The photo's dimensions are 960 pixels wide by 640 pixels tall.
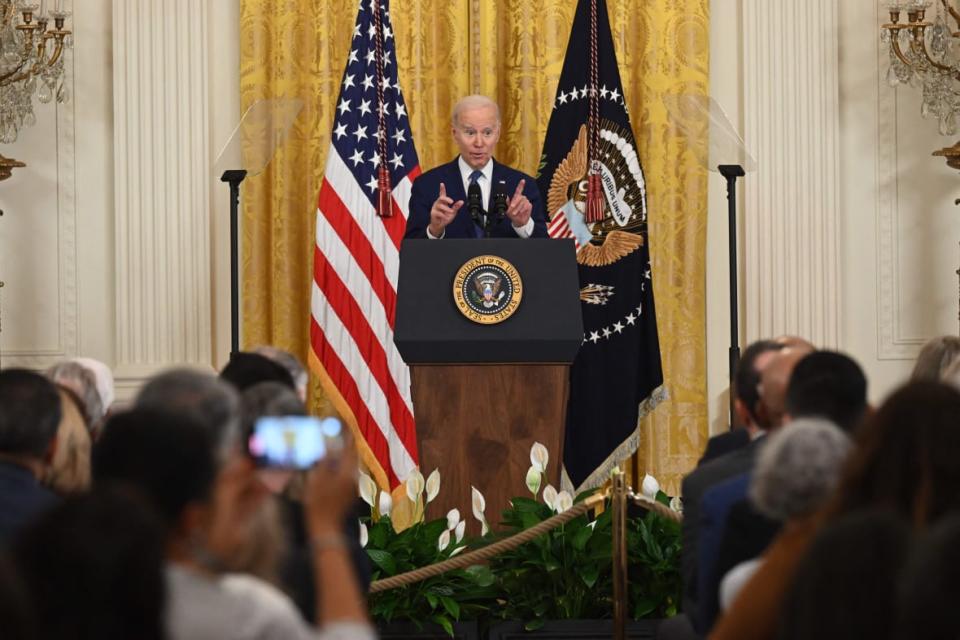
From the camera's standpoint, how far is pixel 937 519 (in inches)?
99.0

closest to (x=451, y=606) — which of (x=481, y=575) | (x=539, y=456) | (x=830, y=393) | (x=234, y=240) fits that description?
(x=481, y=575)

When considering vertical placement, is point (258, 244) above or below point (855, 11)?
below

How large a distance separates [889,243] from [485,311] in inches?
152

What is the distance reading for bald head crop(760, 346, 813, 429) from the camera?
13.0 ft

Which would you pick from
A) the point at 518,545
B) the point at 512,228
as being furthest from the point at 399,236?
the point at 518,545

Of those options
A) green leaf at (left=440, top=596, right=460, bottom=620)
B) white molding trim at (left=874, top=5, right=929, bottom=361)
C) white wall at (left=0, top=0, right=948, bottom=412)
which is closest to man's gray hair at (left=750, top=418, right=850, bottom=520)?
green leaf at (left=440, top=596, right=460, bottom=620)

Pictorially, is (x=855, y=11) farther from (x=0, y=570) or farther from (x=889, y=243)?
(x=0, y=570)

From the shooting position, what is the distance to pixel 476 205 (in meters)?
6.66

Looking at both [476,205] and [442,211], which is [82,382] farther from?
[476,205]

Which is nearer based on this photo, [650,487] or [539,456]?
[539,456]

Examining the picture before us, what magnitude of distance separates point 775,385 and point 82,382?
1837 millimetres

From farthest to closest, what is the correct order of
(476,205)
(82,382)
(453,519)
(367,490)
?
(476,205) → (367,490) → (453,519) → (82,382)

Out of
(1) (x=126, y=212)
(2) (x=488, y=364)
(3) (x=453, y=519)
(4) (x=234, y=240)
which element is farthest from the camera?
(1) (x=126, y=212)

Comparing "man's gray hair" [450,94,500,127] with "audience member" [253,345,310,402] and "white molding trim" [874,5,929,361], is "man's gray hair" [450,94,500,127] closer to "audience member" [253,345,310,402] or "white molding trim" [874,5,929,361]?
"audience member" [253,345,310,402]
